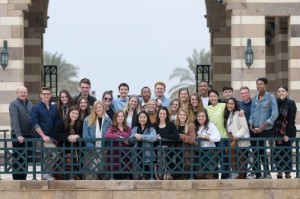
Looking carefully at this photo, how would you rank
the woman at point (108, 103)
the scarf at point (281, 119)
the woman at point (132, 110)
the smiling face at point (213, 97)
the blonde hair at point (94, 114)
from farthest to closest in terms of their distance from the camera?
1. the woman at point (108, 103)
2. the scarf at point (281, 119)
3. the smiling face at point (213, 97)
4. the woman at point (132, 110)
5. the blonde hair at point (94, 114)

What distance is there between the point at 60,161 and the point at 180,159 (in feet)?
7.05

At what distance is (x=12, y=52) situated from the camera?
82.2ft

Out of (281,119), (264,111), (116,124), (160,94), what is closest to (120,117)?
(116,124)

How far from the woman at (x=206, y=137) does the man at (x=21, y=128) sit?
9.99 ft

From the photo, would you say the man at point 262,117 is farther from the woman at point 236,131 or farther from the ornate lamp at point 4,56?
the ornate lamp at point 4,56

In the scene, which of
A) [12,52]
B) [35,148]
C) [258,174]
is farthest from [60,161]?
[12,52]

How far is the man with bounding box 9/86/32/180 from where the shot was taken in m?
18.6

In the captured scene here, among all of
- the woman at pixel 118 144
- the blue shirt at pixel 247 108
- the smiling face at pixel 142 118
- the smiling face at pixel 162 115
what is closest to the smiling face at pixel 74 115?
the woman at pixel 118 144

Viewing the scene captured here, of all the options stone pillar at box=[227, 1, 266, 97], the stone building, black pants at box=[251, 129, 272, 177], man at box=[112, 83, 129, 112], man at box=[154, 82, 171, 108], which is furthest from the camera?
stone pillar at box=[227, 1, 266, 97]

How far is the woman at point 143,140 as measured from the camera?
18.3 metres

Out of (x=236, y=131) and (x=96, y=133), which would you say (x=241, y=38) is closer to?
(x=236, y=131)

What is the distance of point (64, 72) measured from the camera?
239ft

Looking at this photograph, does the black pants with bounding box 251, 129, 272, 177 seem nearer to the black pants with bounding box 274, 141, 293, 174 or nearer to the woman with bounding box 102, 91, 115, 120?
the black pants with bounding box 274, 141, 293, 174

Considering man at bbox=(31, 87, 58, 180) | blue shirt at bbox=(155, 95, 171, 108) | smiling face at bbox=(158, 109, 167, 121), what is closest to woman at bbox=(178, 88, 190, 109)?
smiling face at bbox=(158, 109, 167, 121)
